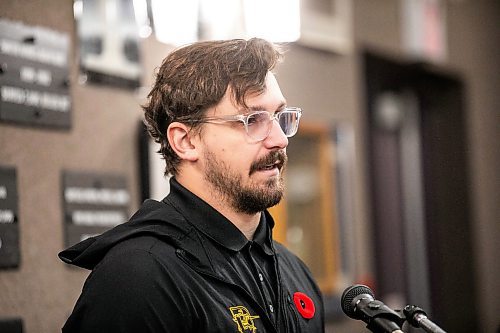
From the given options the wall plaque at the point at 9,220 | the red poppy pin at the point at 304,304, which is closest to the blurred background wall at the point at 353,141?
the wall plaque at the point at 9,220

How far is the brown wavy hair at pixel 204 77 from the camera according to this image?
2.05 meters

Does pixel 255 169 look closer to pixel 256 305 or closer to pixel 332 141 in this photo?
pixel 256 305

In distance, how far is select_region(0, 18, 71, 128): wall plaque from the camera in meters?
2.55

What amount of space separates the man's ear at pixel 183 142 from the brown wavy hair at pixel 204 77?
0.8 inches

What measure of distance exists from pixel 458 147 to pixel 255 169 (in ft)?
13.3

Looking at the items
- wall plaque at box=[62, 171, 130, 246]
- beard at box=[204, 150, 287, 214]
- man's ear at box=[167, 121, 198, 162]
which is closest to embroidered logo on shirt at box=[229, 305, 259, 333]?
beard at box=[204, 150, 287, 214]

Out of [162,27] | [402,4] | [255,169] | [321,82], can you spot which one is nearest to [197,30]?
[162,27]

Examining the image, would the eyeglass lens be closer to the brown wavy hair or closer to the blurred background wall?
the brown wavy hair

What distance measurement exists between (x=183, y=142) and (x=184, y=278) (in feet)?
1.29

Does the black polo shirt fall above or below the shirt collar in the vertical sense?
below

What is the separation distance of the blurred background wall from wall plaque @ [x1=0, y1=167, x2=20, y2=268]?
0.03 metres

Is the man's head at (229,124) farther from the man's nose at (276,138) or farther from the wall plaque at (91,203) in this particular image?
the wall plaque at (91,203)

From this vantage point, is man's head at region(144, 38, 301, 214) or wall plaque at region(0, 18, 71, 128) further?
wall plaque at region(0, 18, 71, 128)

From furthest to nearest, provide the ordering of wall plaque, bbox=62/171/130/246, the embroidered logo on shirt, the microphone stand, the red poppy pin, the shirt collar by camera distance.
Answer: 1. wall plaque, bbox=62/171/130/246
2. the red poppy pin
3. the shirt collar
4. the embroidered logo on shirt
5. the microphone stand
